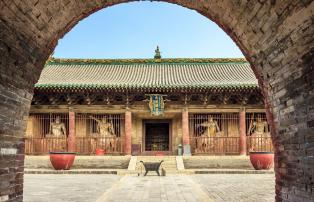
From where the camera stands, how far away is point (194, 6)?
234 inches

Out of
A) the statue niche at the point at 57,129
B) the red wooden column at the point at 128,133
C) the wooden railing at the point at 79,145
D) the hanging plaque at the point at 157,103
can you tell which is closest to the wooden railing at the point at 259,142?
the hanging plaque at the point at 157,103

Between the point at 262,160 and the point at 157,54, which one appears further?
the point at 157,54

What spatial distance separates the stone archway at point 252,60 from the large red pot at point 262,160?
1137 centimetres

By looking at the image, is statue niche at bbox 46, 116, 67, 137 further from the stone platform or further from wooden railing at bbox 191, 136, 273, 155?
wooden railing at bbox 191, 136, 273, 155

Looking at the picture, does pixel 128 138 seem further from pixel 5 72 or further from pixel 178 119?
pixel 5 72

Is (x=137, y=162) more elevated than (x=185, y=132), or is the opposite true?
Result: (x=185, y=132)

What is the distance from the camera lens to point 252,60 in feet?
18.8

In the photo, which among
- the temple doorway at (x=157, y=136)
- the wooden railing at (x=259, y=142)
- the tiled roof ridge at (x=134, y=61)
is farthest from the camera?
the tiled roof ridge at (x=134, y=61)

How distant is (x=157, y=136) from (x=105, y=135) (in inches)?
141

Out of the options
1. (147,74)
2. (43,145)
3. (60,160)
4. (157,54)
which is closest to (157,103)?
(147,74)

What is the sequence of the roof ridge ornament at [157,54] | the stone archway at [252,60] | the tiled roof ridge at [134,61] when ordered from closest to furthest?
the stone archway at [252,60] < the tiled roof ridge at [134,61] < the roof ridge ornament at [157,54]

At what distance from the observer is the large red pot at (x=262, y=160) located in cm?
1638

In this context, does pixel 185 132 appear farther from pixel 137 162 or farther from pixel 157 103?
pixel 137 162

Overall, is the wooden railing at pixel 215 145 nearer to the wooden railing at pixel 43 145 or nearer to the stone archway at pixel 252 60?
the wooden railing at pixel 43 145
